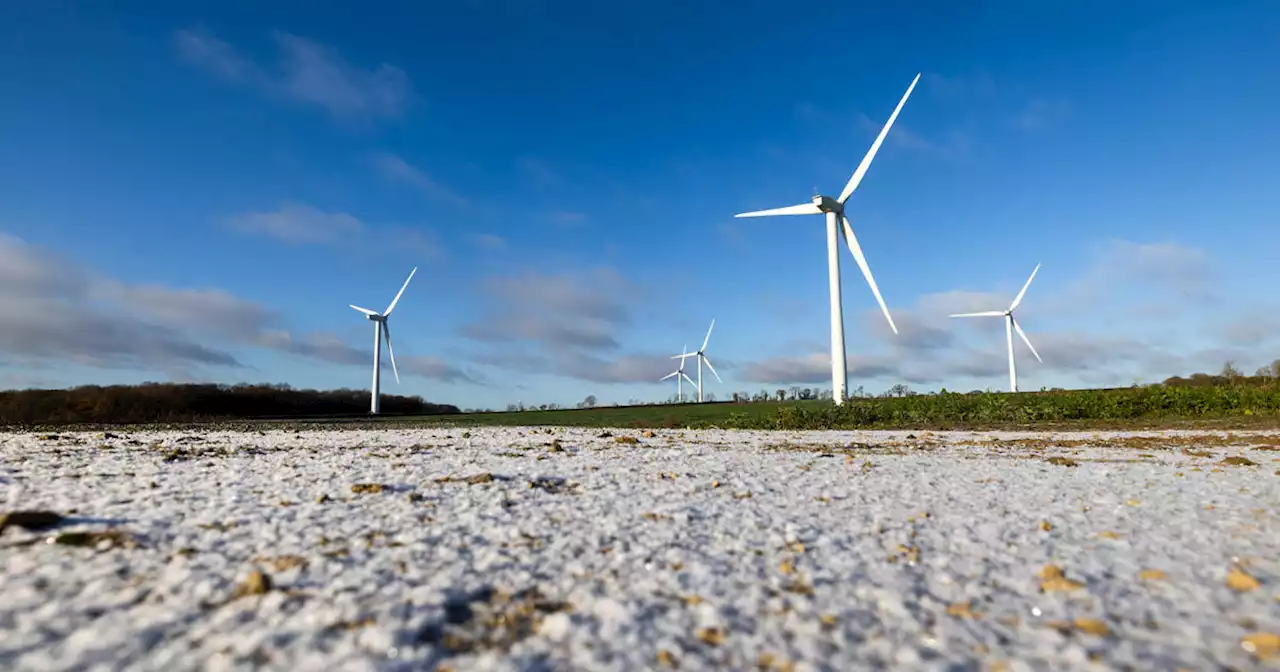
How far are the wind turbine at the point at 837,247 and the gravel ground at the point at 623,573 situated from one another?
27.1 metres

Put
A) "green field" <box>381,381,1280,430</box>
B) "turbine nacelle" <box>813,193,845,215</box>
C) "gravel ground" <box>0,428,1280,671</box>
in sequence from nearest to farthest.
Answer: "gravel ground" <box>0,428,1280,671</box> < "green field" <box>381,381,1280,430</box> < "turbine nacelle" <box>813,193,845,215</box>

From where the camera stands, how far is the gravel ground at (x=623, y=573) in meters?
4.09

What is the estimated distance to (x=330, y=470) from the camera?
389 inches

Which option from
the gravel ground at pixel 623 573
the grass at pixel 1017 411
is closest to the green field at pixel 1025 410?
the grass at pixel 1017 411

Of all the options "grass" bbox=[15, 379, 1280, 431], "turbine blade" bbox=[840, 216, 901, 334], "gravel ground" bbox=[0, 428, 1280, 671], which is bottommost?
"gravel ground" bbox=[0, 428, 1280, 671]

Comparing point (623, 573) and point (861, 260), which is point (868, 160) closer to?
point (861, 260)

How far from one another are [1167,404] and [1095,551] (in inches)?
1290

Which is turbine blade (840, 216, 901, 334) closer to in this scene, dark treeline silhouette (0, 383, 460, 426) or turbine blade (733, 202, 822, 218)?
turbine blade (733, 202, 822, 218)

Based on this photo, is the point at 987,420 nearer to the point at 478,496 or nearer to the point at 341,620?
the point at 478,496

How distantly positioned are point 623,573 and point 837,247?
35.7 meters

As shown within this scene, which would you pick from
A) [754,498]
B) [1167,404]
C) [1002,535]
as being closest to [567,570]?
[754,498]

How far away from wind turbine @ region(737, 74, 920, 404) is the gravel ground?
88.9ft

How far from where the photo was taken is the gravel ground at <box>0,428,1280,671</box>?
409 centimetres

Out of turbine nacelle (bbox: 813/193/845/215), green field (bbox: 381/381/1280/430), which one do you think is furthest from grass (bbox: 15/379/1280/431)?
turbine nacelle (bbox: 813/193/845/215)
